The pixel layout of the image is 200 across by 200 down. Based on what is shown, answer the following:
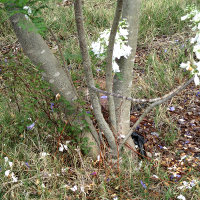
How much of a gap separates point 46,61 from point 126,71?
63 centimetres

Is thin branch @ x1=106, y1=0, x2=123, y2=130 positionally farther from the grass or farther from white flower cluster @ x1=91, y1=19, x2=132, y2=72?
the grass

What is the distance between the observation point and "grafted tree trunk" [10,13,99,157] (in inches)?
67.2

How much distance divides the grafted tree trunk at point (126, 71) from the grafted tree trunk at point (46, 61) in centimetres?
30

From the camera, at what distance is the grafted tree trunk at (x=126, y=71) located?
5.92 ft

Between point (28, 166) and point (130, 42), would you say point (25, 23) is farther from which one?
point (28, 166)

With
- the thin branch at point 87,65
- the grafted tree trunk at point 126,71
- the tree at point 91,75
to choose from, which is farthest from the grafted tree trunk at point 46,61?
the grafted tree trunk at point 126,71

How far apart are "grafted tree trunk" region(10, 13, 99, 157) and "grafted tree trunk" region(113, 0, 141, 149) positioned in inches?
11.8

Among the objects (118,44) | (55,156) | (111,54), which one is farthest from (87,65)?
(55,156)

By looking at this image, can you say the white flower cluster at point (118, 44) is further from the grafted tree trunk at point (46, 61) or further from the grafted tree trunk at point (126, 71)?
the grafted tree trunk at point (46, 61)

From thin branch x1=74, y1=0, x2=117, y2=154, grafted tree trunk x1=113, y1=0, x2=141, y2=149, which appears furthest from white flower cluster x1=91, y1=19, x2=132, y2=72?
thin branch x1=74, y1=0, x2=117, y2=154

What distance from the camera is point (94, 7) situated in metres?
5.20

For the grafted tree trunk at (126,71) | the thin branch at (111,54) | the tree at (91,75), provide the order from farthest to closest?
the grafted tree trunk at (126,71) < the tree at (91,75) < the thin branch at (111,54)

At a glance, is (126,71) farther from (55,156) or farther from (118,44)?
(55,156)

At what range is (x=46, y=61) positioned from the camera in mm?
1796
